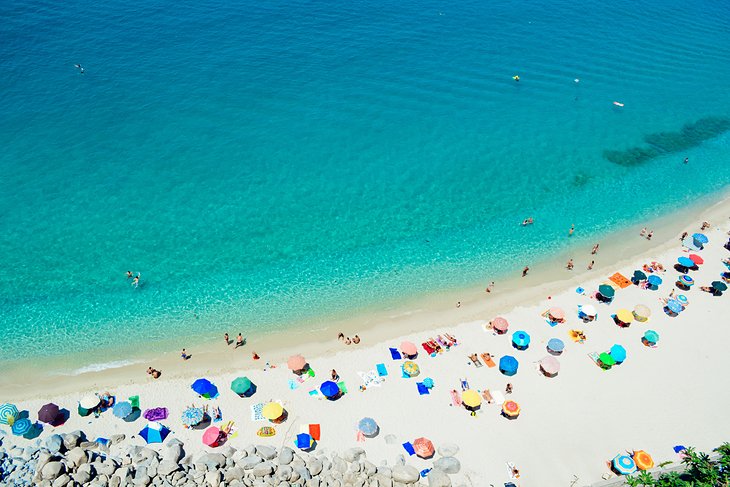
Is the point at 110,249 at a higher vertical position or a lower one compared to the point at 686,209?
lower

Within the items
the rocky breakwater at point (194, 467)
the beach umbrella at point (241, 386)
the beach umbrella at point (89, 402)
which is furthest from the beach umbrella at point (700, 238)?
the beach umbrella at point (89, 402)

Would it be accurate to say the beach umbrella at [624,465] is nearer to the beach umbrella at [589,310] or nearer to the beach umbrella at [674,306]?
the beach umbrella at [589,310]

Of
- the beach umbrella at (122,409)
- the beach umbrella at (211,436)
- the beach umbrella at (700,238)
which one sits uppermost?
the beach umbrella at (700,238)

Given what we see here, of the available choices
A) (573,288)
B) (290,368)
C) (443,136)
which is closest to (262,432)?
(290,368)

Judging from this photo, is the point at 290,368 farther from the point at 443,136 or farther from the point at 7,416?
the point at 443,136

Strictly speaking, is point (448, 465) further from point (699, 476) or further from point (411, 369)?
point (699, 476)

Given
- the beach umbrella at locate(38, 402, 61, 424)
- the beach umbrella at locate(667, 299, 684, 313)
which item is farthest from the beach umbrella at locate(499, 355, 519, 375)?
the beach umbrella at locate(38, 402, 61, 424)
